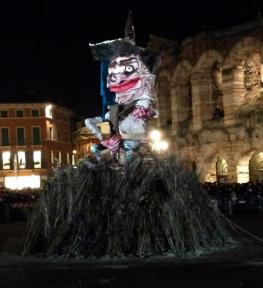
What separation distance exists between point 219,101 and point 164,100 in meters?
5.85

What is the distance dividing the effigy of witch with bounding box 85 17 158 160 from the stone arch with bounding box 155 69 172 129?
22356 millimetres

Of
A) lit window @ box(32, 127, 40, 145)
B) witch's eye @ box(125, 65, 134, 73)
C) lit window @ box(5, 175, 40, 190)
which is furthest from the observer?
lit window @ box(32, 127, 40, 145)

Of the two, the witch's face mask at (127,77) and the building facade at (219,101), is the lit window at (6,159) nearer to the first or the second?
the building facade at (219,101)

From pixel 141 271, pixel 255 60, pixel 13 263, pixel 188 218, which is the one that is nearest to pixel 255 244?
pixel 188 218

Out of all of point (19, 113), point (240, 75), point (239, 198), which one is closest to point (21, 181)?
point (19, 113)

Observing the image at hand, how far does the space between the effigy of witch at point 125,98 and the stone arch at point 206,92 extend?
1803 cm

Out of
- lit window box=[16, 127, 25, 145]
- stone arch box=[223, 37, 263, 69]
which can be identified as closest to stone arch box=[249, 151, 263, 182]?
stone arch box=[223, 37, 263, 69]

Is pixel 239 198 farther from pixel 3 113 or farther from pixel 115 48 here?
pixel 3 113

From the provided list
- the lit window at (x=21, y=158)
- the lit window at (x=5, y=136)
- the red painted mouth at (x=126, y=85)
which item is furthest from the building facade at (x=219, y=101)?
the lit window at (x=5, y=136)

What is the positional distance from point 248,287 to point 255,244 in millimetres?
5563

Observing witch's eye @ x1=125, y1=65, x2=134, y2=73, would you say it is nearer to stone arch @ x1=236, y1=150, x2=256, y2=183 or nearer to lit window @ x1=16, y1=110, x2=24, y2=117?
stone arch @ x1=236, y1=150, x2=256, y2=183

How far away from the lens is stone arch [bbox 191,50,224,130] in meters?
39.4

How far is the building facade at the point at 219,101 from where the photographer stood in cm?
3572

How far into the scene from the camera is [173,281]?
36.4ft
